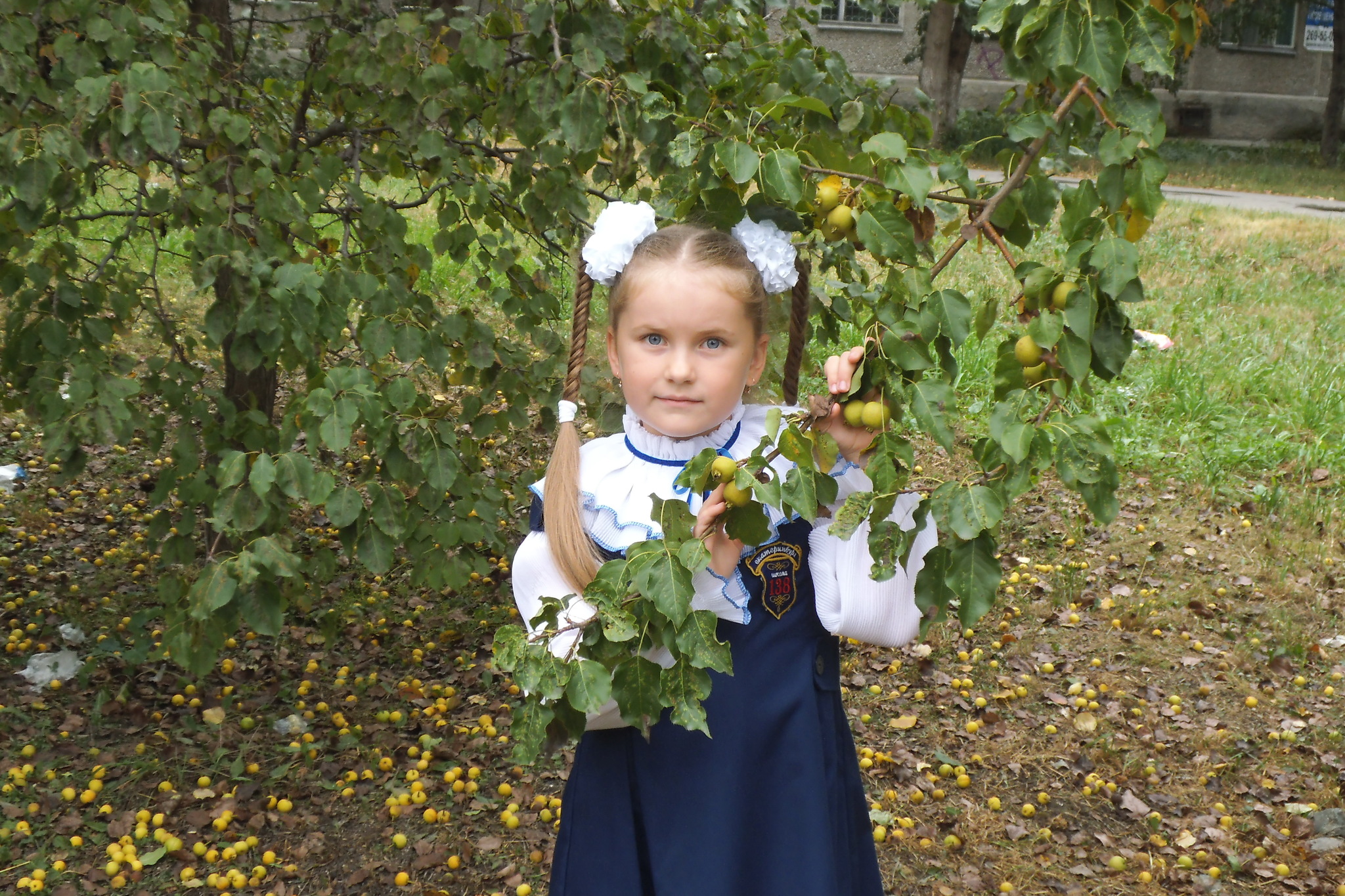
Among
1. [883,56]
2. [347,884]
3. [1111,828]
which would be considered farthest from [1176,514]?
[883,56]

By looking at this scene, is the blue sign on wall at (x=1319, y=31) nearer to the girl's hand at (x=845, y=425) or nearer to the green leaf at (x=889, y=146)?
the girl's hand at (x=845, y=425)

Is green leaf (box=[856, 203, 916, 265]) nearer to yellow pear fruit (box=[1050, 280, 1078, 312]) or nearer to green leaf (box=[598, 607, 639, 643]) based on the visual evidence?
yellow pear fruit (box=[1050, 280, 1078, 312])

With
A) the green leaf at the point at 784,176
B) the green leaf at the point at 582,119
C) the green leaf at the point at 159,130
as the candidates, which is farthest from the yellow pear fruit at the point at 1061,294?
the green leaf at the point at 159,130

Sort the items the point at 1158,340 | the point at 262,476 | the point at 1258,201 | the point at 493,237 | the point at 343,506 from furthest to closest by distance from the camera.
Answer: the point at 1258,201 → the point at 1158,340 → the point at 493,237 → the point at 343,506 → the point at 262,476

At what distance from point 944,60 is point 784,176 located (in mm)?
16150

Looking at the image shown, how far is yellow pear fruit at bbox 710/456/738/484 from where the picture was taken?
146 centimetres

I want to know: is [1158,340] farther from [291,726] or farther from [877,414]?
[877,414]

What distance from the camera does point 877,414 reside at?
146 cm

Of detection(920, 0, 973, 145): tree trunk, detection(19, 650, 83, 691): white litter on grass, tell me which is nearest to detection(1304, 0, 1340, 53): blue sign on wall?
detection(920, 0, 973, 145): tree trunk

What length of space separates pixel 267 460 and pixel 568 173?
1.19 m

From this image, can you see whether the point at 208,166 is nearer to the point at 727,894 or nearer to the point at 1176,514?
the point at 727,894

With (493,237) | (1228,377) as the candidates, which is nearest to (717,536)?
(493,237)

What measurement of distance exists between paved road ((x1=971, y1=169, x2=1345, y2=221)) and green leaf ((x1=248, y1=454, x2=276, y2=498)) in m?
11.4

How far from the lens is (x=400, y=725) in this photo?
4.04 meters
